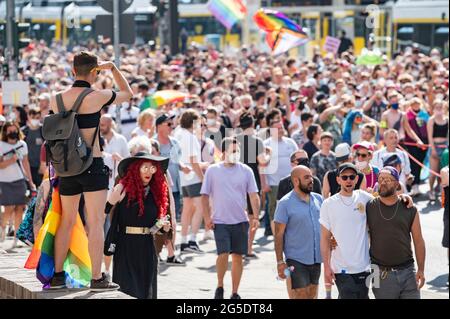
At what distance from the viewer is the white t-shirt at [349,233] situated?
35.2ft

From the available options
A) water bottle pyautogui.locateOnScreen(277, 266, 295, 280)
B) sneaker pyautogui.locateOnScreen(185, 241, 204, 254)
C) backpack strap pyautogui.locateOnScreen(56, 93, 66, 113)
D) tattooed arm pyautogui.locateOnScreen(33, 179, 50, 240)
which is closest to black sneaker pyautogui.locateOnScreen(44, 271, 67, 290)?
tattooed arm pyautogui.locateOnScreen(33, 179, 50, 240)

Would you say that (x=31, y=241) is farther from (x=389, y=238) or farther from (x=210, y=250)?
(x=210, y=250)

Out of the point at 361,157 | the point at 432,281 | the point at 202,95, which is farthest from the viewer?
the point at 202,95

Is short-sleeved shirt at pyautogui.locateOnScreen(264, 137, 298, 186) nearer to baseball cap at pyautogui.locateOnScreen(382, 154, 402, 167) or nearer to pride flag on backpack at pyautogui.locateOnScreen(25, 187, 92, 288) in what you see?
baseball cap at pyautogui.locateOnScreen(382, 154, 402, 167)

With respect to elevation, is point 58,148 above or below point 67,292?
above

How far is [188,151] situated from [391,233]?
19.0ft

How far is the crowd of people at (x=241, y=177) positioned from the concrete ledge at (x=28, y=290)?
5.8 inches

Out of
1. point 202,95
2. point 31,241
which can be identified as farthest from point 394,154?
point 202,95

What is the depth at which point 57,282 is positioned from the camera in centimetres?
926

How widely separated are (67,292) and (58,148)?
101cm

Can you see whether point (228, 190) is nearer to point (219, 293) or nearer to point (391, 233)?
point (219, 293)

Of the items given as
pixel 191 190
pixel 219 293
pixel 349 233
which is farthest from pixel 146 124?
pixel 349 233

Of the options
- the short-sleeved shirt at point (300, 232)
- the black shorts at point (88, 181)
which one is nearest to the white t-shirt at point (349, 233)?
the short-sleeved shirt at point (300, 232)

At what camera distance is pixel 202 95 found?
26312 millimetres
